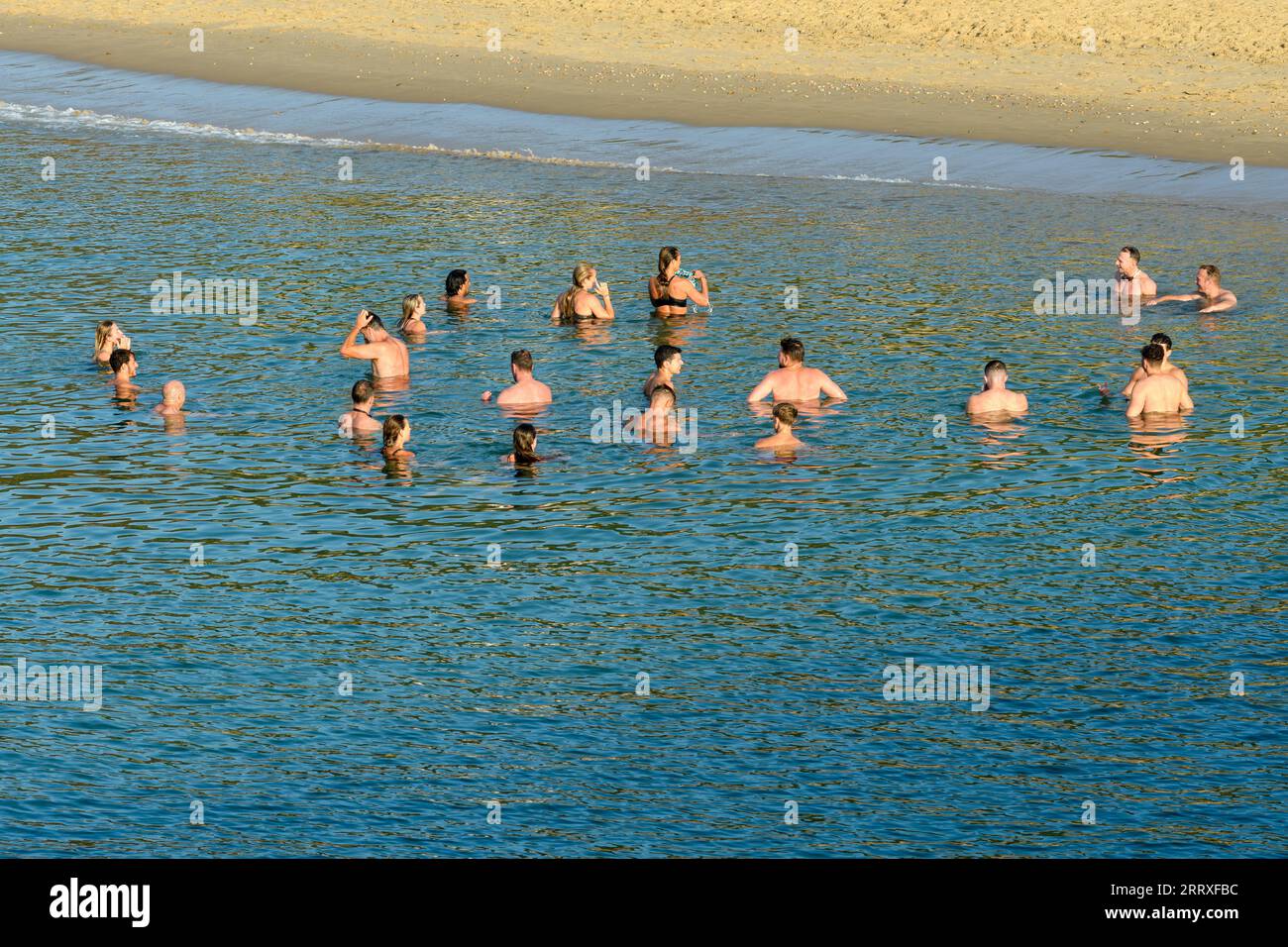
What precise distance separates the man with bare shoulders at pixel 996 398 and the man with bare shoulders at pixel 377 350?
811cm

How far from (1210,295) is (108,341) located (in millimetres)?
16894

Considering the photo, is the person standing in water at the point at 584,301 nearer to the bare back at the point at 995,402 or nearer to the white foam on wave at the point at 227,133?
the bare back at the point at 995,402

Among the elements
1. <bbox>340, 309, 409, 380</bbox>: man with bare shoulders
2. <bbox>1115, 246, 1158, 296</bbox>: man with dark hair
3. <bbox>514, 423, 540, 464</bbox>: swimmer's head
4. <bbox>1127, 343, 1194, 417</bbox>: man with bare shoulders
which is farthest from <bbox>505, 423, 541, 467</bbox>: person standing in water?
<bbox>1115, 246, 1158, 296</bbox>: man with dark hair

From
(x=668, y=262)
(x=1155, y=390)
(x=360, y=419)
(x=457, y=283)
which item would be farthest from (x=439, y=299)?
Result: (x=1155, y=390)

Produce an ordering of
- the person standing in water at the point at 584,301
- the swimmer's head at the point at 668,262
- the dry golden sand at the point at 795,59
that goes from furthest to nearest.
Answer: the dry golden sand at the point at 795,59
the swimmer's head at the point at 668,262
the person standing in water at the point at 584,301

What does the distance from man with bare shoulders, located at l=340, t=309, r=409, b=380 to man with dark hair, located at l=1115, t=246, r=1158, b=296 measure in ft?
37.8

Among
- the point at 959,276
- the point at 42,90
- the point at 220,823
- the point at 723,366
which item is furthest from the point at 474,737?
the point at 42,90

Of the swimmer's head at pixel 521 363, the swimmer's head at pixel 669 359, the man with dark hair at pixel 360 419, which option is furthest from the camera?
the swimmer's head at pixel 521 363

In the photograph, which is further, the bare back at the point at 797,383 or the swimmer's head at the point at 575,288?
the swimmer's head at the point at 575,288

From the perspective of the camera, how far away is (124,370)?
25.8 metres

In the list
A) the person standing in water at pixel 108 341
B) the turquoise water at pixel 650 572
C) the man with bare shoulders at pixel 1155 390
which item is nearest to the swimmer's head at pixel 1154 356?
the man with bare shoulders at pixel 1155 390

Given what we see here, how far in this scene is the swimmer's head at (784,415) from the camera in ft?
75.4

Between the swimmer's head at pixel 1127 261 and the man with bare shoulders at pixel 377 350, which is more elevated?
the swimmer's head at pixel 1127 261

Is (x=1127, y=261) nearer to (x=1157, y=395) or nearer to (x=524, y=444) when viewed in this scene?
(x=1157, y=395)
